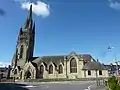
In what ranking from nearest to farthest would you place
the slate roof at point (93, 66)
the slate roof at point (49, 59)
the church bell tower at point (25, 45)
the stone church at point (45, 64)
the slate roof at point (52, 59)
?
the slate roof at point (93, 66) < the stone church at point (45, 64) < the slate roof at point (52, 59) < the slate roof at point (49, 59) < the church bell tower at point (25, 45)

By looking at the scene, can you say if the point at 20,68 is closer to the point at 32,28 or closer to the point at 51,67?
the point at 51,67

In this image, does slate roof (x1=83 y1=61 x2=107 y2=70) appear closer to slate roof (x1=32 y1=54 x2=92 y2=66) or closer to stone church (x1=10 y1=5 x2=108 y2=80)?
stone church (x1=10 y1=5 x2=108 y2=80)

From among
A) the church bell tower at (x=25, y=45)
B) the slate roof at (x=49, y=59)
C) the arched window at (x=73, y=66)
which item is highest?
the church bell tower at (x=25, y=45)

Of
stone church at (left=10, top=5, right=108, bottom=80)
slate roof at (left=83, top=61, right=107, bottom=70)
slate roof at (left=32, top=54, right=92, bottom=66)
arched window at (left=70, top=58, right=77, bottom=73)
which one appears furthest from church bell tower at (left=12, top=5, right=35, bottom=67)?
slate roof at (left=83, top=61, right=107, bottom=70)

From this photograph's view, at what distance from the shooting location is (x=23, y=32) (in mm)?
81688

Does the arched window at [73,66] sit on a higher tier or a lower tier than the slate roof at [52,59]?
lower

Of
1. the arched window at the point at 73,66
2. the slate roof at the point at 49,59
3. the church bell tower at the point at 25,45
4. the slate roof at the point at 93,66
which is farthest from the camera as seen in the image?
the church bell tower at the point at 25,45

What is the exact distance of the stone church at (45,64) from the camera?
62.8 metres

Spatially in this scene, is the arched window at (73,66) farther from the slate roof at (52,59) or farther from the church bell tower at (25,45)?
the church bell tower at (25,45)

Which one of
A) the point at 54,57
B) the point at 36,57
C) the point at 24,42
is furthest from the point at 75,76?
the point at 24,42

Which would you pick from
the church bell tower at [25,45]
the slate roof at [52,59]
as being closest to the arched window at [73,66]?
the slate roof at [52,59]

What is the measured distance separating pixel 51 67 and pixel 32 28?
2302cm

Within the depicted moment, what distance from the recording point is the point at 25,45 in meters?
77.9

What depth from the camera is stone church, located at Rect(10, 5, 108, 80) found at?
62781mm
